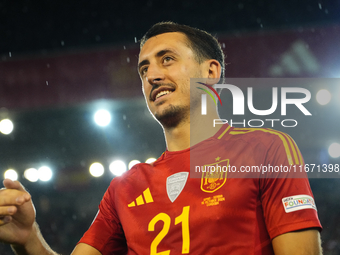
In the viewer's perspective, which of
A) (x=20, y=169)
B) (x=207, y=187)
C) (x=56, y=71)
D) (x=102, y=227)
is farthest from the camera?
(x=20, y=169)

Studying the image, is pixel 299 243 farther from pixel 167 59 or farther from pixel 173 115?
pixel 167 59

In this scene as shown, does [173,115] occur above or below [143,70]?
below

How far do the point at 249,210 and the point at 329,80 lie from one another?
410 centimetres

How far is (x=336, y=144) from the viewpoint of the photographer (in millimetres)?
5398

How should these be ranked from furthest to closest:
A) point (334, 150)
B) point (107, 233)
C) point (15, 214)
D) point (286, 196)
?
point (334, 150), point (107, 233), point (15, 214), point (286, 196)

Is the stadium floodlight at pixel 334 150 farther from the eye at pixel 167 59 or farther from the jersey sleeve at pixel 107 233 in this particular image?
the jersey sleeve at pixel 107 233

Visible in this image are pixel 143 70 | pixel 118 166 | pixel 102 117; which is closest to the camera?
pixel 143 70

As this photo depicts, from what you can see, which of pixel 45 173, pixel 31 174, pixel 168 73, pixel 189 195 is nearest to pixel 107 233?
pixel 189 195

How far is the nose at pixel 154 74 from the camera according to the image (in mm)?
1712

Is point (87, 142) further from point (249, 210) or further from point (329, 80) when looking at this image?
point (249, 210)

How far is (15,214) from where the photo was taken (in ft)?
4.49

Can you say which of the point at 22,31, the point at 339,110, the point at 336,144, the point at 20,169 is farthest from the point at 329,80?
the point at 20,169

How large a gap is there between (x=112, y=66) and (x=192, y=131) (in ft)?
10.2

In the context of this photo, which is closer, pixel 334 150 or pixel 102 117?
pixel 102 117
